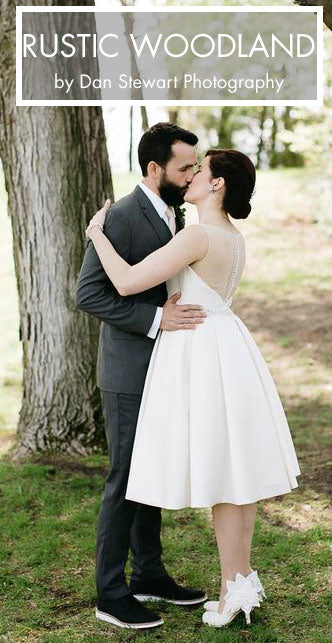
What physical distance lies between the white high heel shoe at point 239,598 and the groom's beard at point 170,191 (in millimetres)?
1527

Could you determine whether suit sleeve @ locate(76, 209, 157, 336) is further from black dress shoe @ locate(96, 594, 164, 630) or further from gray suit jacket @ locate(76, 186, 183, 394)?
black dress shoe @ locate(96, 594, 164, 630)

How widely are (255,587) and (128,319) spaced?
1193mm

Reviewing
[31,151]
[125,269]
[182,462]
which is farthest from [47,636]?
[31,151]

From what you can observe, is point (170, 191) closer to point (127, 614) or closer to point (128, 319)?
point (128, 319)

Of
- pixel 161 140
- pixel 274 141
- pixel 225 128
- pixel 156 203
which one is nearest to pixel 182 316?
pixel 156 203

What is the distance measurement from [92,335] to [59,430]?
2.19 feet

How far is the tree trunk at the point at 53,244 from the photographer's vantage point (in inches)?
198

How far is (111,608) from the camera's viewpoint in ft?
10.8

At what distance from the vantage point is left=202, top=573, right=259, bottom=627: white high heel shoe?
3.15 metres

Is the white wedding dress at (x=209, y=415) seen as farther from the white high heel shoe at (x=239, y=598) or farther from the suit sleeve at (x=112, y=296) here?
the white high heel shoe at (x=239, y=598)

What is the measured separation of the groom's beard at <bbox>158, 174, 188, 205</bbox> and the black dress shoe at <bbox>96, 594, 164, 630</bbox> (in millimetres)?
1650

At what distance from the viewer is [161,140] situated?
10.4 ft

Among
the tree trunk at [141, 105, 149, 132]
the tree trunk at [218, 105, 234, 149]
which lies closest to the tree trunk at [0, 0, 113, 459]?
the tree trunk at [141, 105, 149, 132]

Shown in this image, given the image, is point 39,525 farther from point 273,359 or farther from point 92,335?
point 273,359
